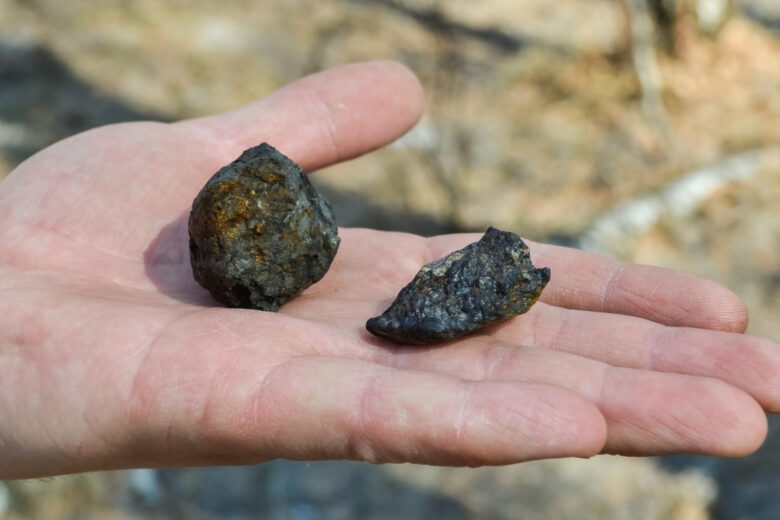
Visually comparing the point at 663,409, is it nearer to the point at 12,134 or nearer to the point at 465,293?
the point at 465,293

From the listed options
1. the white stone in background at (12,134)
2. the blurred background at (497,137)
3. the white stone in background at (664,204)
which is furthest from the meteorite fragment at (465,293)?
the white stone in background at (12,134)

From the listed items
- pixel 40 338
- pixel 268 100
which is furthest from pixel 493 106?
pixel 40 338

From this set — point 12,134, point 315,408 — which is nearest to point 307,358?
point 315,408

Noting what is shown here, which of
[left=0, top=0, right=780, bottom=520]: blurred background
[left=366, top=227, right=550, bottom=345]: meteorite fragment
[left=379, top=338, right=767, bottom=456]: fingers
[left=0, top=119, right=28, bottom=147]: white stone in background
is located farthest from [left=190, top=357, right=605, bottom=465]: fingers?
[left=0, top=119, right=28, bottom=147]: white stone in background

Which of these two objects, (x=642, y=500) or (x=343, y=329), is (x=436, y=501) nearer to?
(x=642, y=500)

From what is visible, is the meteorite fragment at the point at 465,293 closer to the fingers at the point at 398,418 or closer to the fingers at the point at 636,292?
the fingers at the point at 636,292

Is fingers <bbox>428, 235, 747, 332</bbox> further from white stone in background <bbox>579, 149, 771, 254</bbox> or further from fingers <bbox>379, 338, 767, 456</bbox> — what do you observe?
white stone in background <bbox>579, 149, 771, 254</bbox>

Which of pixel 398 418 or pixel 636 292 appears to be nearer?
pixel 398 418
